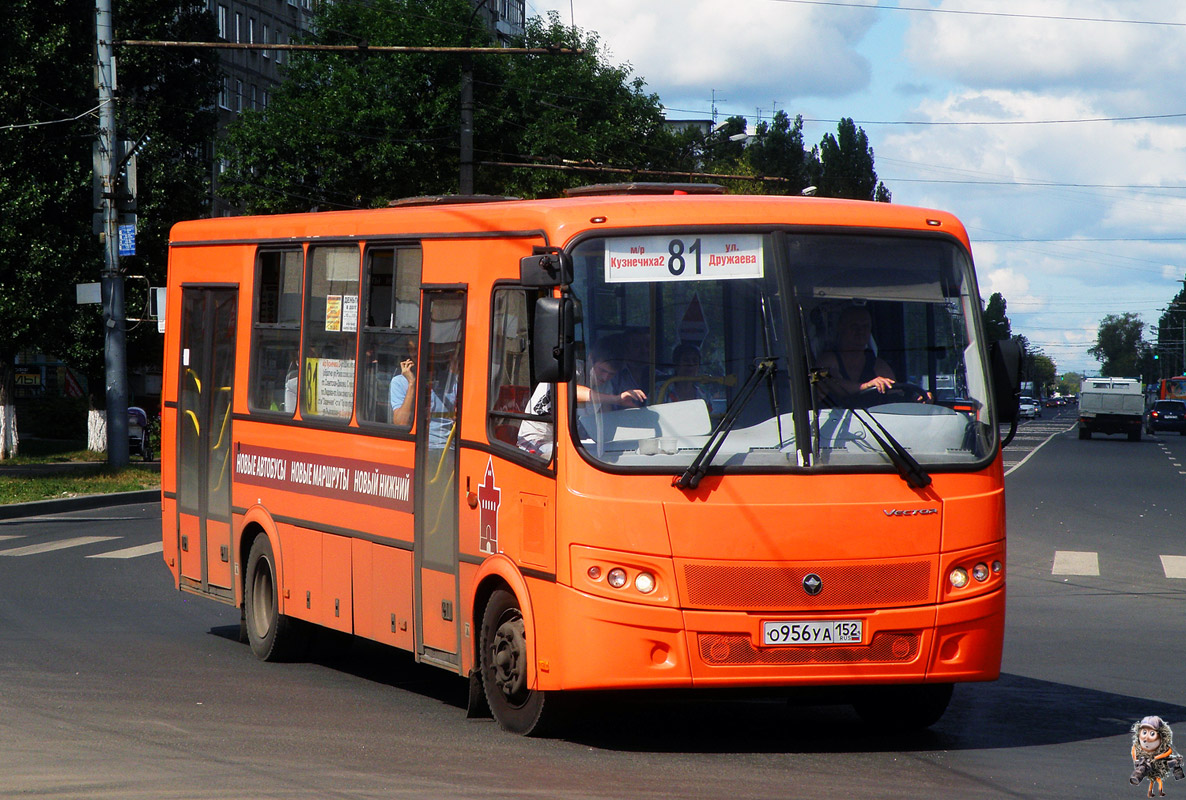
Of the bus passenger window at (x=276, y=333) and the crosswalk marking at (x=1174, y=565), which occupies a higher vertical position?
the bus passenger window at (x=276, y=333)

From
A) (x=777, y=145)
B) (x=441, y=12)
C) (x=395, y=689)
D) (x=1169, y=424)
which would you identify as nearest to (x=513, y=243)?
(x=395, y=689)

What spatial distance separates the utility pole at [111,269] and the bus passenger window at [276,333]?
1699 centimetres

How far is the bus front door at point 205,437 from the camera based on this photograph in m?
12.0

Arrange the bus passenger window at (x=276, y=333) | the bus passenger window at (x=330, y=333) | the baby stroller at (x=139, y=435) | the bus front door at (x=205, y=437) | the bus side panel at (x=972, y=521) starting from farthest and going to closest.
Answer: the baby stroller at (x=139, y=435) → the bus front door at (x=205, y=437) → the bus passenger window at (x=276, y=333) → the bus passenger window at (x=330, y=333) → the bus side panel at (x=972, y=521)

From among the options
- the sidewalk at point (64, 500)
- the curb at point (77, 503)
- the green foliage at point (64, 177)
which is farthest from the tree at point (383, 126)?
the curb at point (77, 503)

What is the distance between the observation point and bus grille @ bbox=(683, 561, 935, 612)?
25.1ft

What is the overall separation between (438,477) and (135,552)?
408 inches

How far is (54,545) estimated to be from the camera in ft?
63.2

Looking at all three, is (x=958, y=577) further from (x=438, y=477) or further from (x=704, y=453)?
(x=438, y=477)

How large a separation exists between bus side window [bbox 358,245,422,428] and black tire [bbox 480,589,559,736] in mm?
1472

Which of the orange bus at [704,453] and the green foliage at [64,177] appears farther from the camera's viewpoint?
the green foliage at [64,177]

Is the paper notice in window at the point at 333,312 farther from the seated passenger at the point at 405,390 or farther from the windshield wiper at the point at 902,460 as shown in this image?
the windshield wiper at the point at 902,460

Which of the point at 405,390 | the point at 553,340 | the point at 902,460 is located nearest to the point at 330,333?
the point at 405,390

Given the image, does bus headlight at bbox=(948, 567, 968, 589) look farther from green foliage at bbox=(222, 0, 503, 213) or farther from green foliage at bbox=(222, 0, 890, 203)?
green foliage at bbox=(222, 0, 503, 213)
